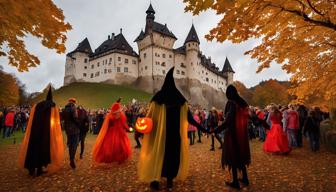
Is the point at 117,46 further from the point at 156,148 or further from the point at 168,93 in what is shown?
the point at 156,148

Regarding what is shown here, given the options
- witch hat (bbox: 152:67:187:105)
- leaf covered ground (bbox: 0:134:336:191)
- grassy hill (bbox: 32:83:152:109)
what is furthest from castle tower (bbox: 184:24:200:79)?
witch hat (bbox: 152:67:187:105)

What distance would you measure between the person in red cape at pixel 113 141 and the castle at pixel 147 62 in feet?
191

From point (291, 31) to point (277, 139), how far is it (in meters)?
4.79

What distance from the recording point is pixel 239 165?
18.3 feet

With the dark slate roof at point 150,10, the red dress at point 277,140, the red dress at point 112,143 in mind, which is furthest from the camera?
the dark slate roof at point 150,10

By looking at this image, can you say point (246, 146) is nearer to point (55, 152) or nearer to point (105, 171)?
point (105, 171)

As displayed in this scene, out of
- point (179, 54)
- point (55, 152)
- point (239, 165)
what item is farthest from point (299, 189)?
point (179, 54)

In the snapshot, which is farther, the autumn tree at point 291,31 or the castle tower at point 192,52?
the castle tower at point 192,52

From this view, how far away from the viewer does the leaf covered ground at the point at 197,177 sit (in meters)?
5.65

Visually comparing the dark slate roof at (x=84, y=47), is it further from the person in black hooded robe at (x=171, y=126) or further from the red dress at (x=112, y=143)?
the person in black hooded robe at (x=171, y=126)

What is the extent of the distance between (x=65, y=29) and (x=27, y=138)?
3.52 meters

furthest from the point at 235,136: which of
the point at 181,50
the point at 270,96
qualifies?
the point at 270,96

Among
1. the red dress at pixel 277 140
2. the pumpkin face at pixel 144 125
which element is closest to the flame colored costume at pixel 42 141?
the pumpkin face at pixel 144 125

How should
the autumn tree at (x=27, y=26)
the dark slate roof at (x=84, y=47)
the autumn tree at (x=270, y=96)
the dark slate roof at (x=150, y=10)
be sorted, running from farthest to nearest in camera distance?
the dark slate roof at (x=84, y=47), the dark slate roof at (x=150, y=10), the autumn tree at (x=270, y=96), the autumn tree at (x=27, y=26)
